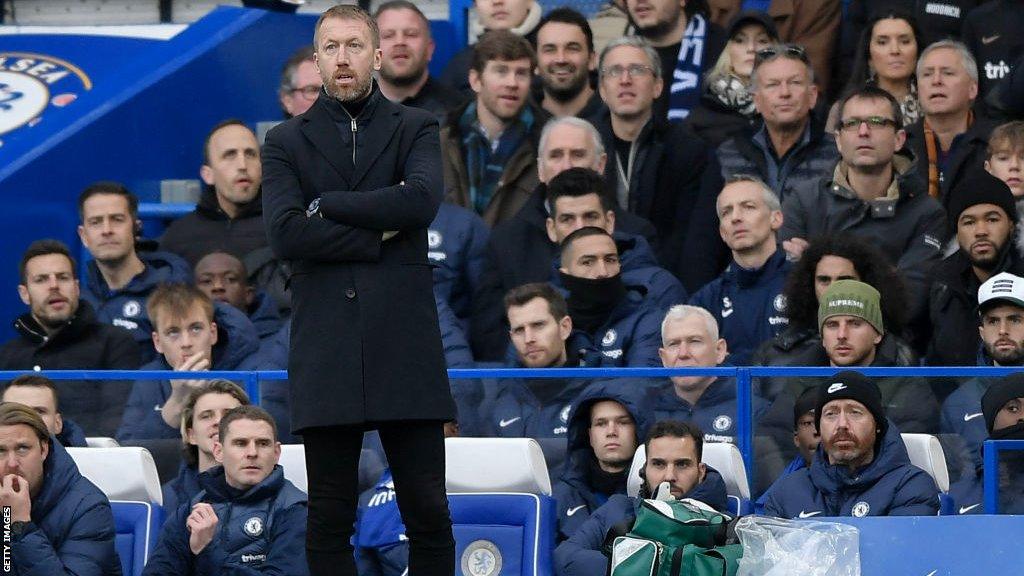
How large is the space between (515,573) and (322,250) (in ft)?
8.59

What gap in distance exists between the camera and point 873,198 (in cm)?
936

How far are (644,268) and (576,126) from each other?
943mm

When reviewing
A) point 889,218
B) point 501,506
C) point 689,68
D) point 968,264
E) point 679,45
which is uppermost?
point 679,45

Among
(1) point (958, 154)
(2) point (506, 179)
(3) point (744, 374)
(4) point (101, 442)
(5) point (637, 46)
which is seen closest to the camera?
(3) point (744, 374)

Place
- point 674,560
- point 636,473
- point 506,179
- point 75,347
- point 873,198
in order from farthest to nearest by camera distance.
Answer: point 506,179 → point 75,347 → point 873,198 → point 636,473 → point 674,560

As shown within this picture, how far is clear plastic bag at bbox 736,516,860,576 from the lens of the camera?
612 cm

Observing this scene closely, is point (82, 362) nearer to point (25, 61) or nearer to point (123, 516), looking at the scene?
point (123, 516)

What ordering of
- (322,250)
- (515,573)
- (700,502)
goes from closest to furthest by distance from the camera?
1. (322,250)
2. (700,502)
3. (515,573)

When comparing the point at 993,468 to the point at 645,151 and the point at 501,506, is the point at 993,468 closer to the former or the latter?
the point at 501,506

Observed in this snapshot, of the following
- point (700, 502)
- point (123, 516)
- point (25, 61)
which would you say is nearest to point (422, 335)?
point (700, 502)

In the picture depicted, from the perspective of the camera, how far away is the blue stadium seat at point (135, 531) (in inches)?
309

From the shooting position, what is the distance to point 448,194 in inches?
408

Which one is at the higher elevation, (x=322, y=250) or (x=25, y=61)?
(x=25, y=61)

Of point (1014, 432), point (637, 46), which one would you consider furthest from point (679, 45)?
point (1014, 432)
